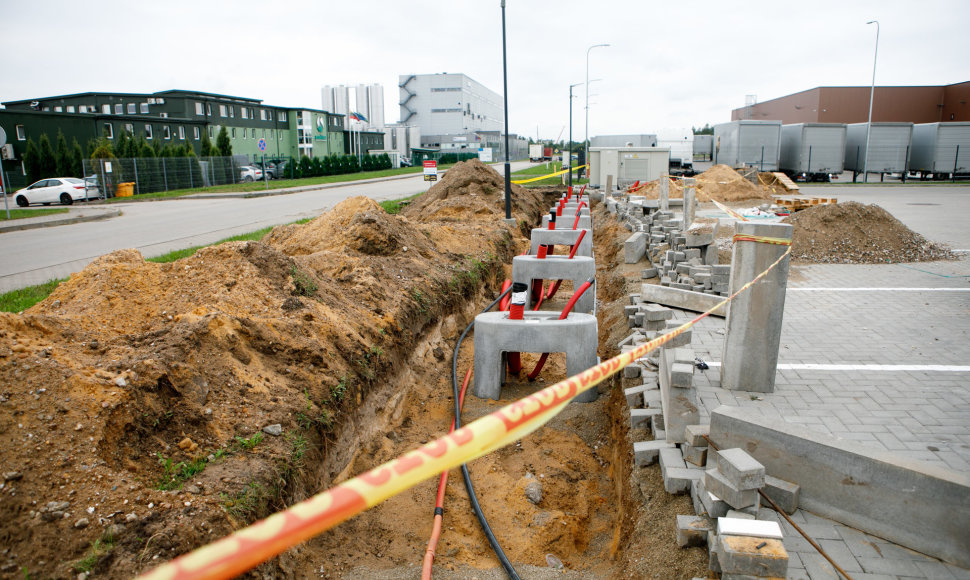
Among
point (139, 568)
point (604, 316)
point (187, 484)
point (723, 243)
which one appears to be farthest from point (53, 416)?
point (723, 243)

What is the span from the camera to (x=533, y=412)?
2068 millimetres

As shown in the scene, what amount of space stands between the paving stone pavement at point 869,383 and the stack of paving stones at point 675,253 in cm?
67

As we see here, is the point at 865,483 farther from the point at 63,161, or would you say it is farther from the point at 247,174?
the point at 247,174

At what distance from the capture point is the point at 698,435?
4.11 meters

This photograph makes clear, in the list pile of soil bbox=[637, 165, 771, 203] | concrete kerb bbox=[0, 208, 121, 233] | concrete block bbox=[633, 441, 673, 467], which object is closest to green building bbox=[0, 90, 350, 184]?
concrete kerb bbox=[0, 208, 121, 233]

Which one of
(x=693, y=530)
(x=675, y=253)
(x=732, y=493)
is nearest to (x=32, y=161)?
(x=675, y=253)

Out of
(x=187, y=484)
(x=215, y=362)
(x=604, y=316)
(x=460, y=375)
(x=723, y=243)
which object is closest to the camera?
(x=187, y=484)

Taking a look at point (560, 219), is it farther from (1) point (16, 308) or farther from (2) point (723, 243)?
(1) point (16, 308)

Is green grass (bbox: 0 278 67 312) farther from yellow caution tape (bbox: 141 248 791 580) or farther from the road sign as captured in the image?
the road sign

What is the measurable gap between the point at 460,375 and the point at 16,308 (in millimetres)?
5490

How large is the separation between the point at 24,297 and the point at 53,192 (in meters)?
25.4

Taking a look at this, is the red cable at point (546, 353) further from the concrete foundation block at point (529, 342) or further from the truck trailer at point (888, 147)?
the truck trailer at point (888, 147)

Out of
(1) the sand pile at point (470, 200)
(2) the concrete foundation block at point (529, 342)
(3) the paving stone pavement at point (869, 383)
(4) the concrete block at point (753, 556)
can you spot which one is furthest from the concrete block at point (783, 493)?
(1) the sand pile at point (470, 200)

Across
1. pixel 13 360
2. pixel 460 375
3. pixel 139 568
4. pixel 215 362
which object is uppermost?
pixel 13 360
